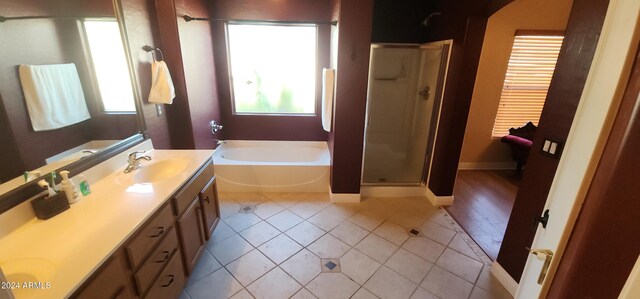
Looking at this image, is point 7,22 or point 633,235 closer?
point 633,235

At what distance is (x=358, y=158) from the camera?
284 cm

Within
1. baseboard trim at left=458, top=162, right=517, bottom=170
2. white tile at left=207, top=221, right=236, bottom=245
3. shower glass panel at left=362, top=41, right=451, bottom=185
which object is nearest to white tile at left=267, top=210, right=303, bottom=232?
white tile at left=207, top=221, right=236, bottom=245

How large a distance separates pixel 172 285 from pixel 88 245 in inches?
25.1

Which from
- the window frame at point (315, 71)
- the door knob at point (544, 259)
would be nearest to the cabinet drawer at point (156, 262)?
the door knob at point (544, 259)

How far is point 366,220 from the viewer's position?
8.68 feet

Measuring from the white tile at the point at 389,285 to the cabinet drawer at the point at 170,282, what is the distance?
4.20 ft

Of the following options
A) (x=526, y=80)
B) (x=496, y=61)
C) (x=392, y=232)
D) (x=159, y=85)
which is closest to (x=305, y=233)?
(x=392, y=232)

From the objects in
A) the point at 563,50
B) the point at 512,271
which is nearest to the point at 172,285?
the point at 512,271

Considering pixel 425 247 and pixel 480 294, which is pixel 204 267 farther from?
pixel 480 294

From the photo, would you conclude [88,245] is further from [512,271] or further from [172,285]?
[512,271]

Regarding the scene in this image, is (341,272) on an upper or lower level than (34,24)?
lower

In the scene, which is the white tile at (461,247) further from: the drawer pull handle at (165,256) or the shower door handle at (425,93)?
the drawer pull handle at (165,256)

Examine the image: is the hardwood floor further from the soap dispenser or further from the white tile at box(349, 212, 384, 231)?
the soap dispenser

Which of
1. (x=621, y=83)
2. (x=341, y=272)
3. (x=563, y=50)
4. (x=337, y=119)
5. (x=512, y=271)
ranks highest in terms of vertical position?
(x=563, y=50)
